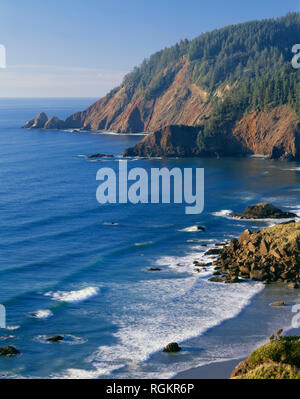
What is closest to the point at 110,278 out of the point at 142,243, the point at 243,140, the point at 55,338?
the point at 142,243

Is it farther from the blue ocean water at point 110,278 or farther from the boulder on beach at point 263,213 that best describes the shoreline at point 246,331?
the boulder on beach at point 263,213

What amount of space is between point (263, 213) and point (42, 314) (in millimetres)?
44215

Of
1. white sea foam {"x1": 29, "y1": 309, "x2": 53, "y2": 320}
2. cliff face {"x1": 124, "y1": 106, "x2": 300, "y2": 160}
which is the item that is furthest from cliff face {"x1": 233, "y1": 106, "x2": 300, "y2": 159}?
white sea foam {"x1": 29, "y1": 309, "x2": 53, "y2": 320}

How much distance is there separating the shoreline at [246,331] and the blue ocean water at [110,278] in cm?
52

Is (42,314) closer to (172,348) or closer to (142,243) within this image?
(172,348)

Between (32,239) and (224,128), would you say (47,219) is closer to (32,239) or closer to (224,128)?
(32,239)

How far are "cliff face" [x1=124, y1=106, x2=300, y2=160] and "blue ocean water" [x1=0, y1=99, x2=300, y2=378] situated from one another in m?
25.1

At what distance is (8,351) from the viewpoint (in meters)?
36.1

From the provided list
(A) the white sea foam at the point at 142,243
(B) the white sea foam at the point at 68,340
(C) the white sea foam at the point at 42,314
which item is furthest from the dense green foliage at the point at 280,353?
(A) the white sea foam at the point at 142,243

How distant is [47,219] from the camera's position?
77312 mm

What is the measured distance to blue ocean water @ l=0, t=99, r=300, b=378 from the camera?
35844 millimetres

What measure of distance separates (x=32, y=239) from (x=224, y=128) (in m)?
92.2

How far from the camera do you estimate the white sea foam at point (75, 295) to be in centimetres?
4759
